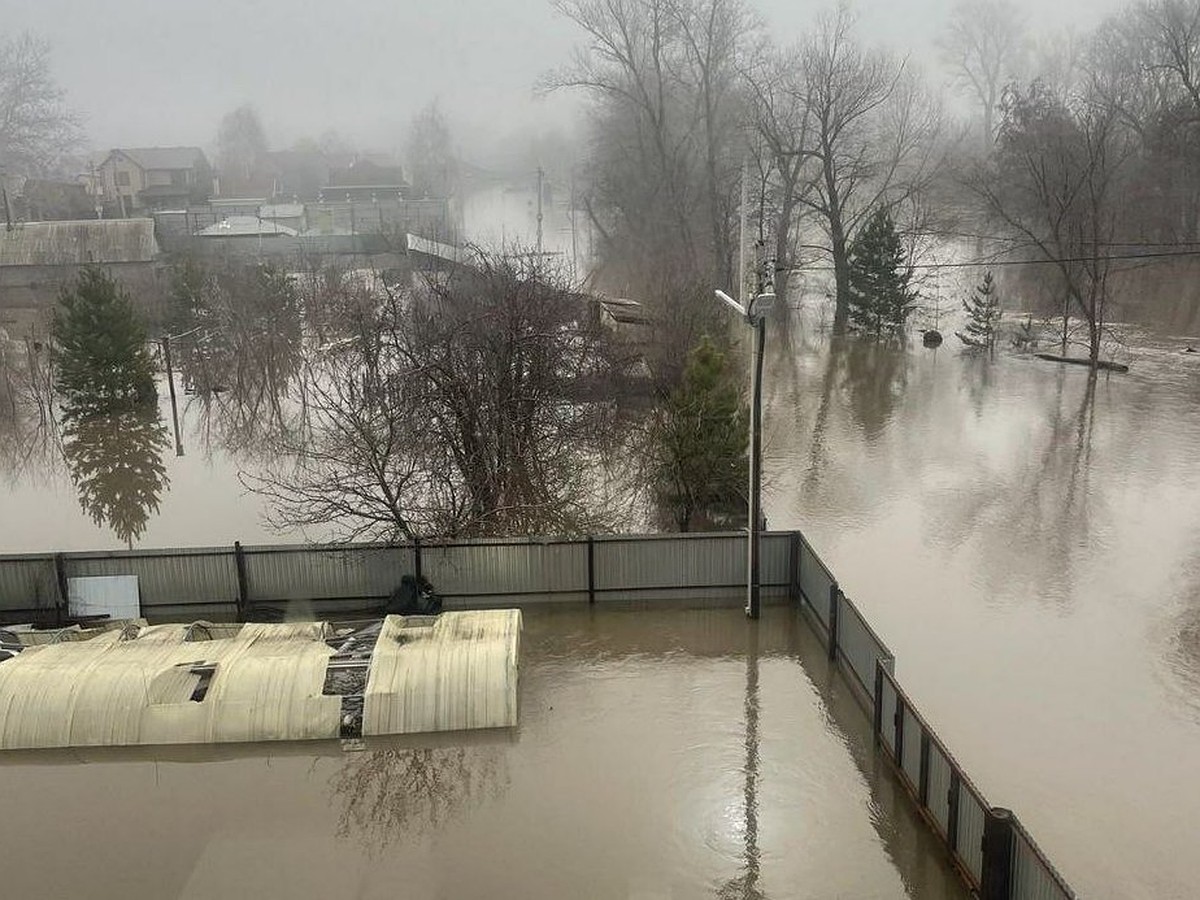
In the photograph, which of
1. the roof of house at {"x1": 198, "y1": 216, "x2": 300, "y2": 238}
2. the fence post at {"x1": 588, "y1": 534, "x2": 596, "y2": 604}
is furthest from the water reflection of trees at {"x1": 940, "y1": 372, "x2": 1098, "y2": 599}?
the roof of house at {"x1": 198, "y1": 216, "x2": 300, "y2": 238}

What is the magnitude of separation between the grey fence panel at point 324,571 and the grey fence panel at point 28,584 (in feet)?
9.25

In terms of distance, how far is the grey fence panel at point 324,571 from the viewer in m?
14.1

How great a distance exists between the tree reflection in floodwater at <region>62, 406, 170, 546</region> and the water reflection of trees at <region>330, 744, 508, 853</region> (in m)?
10.9

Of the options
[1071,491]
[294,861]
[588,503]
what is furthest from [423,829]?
[1071,491]

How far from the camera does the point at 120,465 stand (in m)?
23.8

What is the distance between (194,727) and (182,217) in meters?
63.8

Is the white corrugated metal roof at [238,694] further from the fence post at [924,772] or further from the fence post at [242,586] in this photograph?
the fence post at [924,772]

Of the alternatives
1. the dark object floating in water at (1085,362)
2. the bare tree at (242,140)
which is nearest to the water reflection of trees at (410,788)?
the dark object floating in water at (1085,362)

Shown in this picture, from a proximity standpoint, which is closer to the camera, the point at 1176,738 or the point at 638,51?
the point at 1176,738

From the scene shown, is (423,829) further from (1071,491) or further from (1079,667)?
(1071,491)

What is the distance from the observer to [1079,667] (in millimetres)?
12148

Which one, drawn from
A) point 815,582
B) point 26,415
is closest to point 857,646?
point 815,582

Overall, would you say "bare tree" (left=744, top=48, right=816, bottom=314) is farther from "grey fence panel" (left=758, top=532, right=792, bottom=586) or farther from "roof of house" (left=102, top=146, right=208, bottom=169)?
"roof of house" (left=102, top=146, right=208, bottom=169)

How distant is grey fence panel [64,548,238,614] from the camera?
13.9 m
